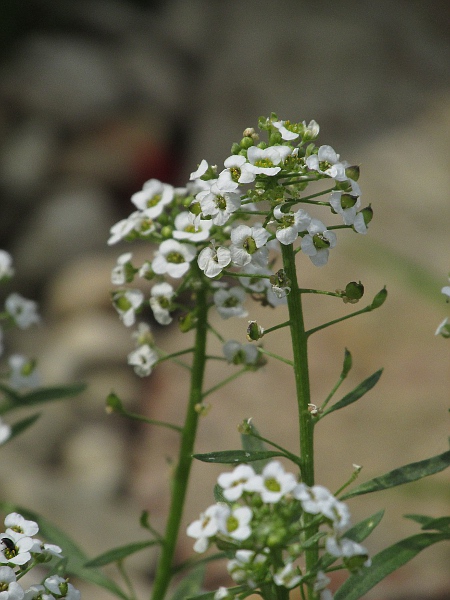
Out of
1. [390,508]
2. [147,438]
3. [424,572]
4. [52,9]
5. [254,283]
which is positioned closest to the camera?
[254,283]

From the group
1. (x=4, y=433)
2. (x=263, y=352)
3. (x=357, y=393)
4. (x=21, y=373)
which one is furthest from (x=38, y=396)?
(x=357, y=393)

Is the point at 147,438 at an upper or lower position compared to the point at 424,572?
upper

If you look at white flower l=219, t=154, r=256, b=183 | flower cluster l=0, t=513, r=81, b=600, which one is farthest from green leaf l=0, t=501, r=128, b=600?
white flower l=219, t=154, r=256, b=183

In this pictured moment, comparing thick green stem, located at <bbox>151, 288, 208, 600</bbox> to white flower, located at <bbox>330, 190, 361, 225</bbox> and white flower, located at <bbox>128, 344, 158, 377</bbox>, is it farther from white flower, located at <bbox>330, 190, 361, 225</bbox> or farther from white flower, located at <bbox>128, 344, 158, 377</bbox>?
white flower, located at <bbox>330, 190, 361, 225</bbox>

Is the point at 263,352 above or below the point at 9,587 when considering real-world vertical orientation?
above

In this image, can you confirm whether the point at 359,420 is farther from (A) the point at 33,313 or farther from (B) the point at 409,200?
(A) the point at 33,313

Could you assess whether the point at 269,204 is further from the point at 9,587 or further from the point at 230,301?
the point at 9,587

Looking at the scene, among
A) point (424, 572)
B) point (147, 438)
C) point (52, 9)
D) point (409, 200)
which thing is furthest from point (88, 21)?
point (424, 572)
